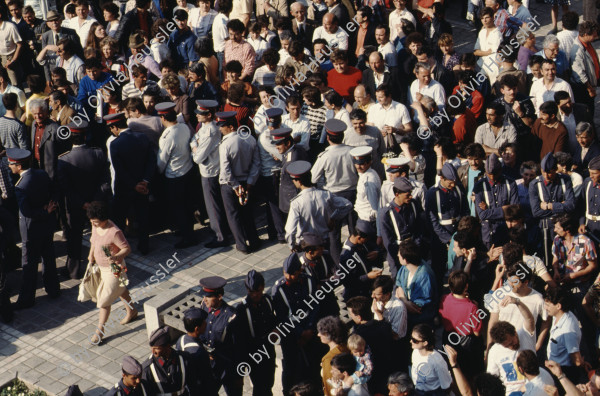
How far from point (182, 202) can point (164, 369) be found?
4.34 metres

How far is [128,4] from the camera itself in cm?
1689

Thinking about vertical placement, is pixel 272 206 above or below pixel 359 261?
below

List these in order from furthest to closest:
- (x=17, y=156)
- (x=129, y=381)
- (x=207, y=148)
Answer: (x=207, y=148) < (x=17, y=156) < (x=129, y=381)

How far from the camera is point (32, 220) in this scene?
12031 millimetres

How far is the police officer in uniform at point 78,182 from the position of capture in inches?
494

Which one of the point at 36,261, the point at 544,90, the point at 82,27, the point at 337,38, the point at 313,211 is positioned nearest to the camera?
the point at 313,211

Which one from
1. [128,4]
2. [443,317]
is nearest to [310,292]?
[443,317]

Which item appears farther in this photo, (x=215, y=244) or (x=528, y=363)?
(x=215, y=244)

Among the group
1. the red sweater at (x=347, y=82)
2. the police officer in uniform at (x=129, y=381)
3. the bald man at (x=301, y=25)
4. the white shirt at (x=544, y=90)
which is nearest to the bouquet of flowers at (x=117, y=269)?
the police officer in uniform at (x=129, y=381)

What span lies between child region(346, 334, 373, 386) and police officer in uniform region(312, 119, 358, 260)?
2.95 meters

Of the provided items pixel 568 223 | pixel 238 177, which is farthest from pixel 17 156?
pixel 568 223

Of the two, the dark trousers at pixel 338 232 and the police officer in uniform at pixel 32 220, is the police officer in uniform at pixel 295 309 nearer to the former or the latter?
the dark trousers at pixel 338 232

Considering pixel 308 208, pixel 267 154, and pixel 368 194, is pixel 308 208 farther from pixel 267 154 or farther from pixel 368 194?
pixel 267 154

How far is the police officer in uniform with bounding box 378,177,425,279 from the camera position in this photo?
35.9 ft
